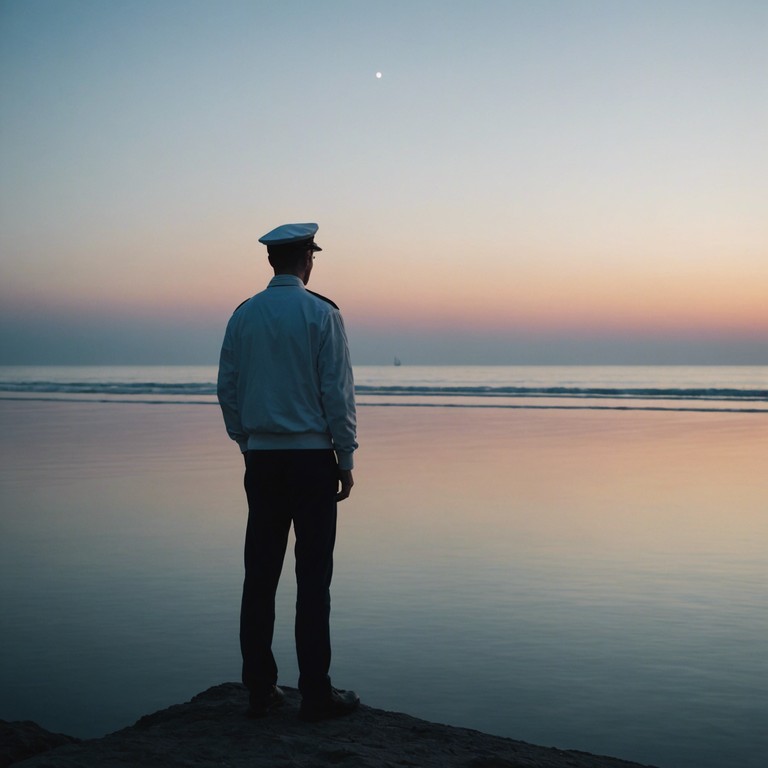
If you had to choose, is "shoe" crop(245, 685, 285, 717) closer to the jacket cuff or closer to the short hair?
the jacket cuff

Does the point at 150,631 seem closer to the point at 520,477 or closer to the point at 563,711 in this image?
the point at 563,711

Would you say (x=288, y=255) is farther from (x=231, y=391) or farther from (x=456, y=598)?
(x=456, y=598)

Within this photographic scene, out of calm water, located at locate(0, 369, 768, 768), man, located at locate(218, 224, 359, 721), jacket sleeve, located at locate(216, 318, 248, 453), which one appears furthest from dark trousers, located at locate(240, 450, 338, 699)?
calm water, located at locate(0, 369, 768, 768)

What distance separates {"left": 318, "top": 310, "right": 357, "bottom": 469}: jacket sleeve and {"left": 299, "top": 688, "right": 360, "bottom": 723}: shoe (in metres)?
0.89

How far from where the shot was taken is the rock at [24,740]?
3.07 m

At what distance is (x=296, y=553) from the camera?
3.52 meters

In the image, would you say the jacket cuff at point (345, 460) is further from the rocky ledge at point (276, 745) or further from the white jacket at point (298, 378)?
the rocky ledge at point (276, 745)

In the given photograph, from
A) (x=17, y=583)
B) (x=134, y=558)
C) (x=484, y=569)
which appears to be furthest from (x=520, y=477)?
(x=17, y=583)

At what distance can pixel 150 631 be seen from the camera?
15.5ft

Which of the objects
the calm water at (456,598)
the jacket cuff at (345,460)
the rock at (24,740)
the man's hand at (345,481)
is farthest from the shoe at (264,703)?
the jacket cuff at (345,460)

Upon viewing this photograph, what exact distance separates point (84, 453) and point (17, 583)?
7703mm

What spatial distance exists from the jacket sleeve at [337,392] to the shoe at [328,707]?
0.89 m

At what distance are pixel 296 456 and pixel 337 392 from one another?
303mm

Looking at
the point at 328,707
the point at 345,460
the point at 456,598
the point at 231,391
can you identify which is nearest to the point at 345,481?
the point at 345,460
